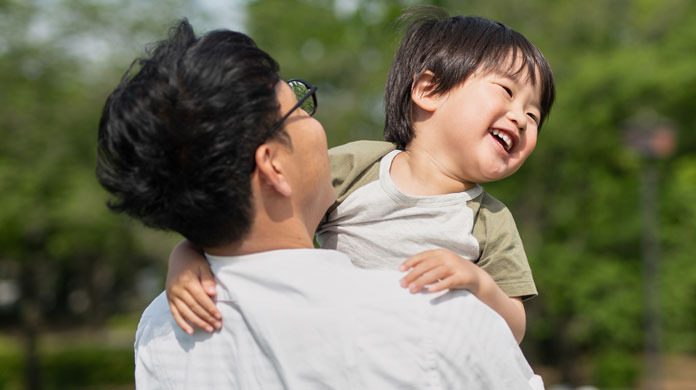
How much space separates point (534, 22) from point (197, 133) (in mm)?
18252

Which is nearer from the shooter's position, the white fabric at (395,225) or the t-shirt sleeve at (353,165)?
the white fabric at (395,225)

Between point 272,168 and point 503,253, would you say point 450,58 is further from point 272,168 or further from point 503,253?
point 272,168

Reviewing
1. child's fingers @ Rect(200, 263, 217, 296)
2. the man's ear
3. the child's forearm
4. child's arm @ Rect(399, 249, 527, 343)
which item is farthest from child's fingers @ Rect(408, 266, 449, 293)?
child's fingers @ Rect(200, 263, 217, 296)

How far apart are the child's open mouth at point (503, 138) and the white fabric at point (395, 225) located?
0.15 m

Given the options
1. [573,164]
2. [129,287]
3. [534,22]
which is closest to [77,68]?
[534,22]

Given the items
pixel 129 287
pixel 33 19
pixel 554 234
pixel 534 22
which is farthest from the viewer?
pixel 129 287

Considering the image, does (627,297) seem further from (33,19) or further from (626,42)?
(33,19)

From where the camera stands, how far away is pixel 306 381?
55.6 inches

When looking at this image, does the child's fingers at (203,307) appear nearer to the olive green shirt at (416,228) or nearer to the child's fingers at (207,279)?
the child's fingers at (207,279)

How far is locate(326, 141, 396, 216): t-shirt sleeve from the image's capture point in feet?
6.41

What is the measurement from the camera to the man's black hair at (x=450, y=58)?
193 cm

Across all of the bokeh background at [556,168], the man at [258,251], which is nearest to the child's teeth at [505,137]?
the man at [258,251]

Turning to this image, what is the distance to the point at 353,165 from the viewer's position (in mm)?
1993

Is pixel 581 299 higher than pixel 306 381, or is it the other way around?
pixel 306 381
